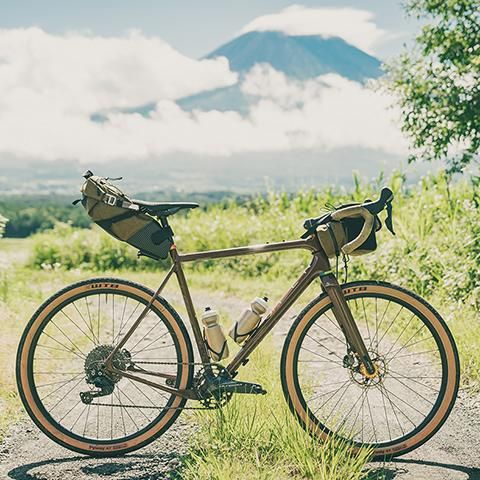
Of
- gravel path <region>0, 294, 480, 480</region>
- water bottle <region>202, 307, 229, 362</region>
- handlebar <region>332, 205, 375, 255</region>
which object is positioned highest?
handlebar <region>332, 205, 375, 255</region>

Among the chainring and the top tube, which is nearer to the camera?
the top tube

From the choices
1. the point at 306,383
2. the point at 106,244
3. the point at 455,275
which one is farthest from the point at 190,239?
the point at 306,383

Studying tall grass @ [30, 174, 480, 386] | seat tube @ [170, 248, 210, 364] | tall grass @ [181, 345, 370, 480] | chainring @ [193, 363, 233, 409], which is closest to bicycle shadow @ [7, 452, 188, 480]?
tall grass @ [181, 345, 370, 480]

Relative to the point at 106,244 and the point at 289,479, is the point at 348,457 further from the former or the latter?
the point at 106,244

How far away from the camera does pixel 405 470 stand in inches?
154

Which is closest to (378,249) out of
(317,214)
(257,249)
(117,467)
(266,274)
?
(266,274)

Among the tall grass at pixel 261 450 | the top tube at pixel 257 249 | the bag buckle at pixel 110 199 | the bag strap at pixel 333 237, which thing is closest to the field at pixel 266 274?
the tall grass at pixel 261 450

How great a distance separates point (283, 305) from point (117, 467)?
1156mm

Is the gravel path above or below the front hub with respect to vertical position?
below

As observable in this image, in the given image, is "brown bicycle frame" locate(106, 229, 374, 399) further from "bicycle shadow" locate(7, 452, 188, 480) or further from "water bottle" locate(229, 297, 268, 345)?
"bicycle shadow" locate(7, 452, 188, 480)

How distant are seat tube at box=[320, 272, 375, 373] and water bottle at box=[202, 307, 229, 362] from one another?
1.84 ft

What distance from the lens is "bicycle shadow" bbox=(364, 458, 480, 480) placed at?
3.81 metres

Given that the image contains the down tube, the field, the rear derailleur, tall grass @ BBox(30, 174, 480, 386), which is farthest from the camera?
tall grass @ BBox(30, 174, 480, 386)

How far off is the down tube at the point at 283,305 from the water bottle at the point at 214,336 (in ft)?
0.26
